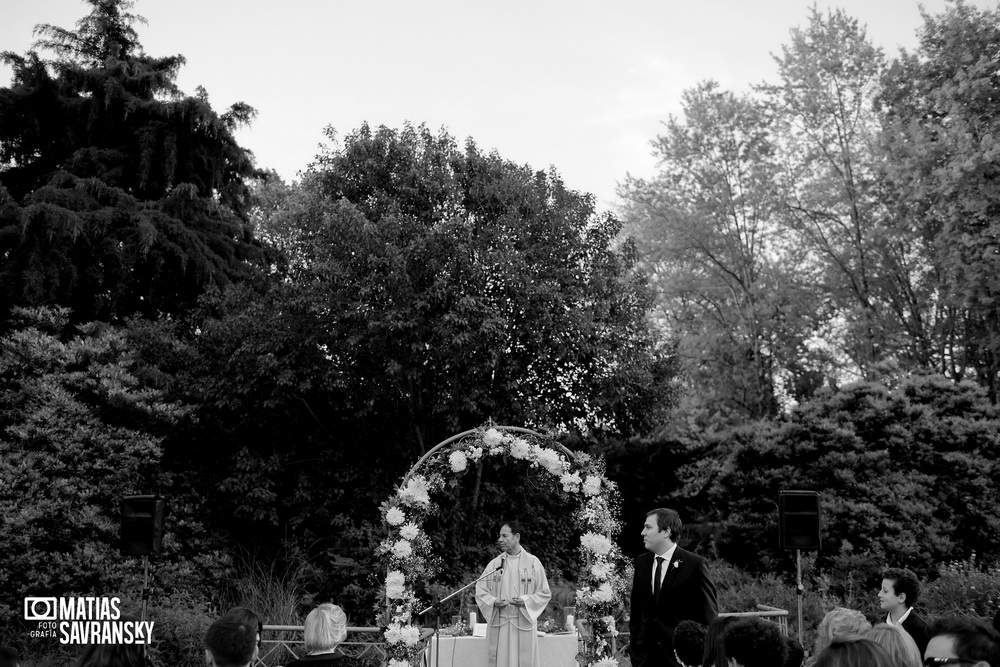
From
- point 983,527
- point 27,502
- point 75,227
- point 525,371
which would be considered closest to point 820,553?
point 983,527

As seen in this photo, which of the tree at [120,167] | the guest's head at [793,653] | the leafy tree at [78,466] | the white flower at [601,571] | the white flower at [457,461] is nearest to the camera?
the guest's head at [793,653]

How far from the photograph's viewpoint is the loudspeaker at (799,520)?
9.23 metres

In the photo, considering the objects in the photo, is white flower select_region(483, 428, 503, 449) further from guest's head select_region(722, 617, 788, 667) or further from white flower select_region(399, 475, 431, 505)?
guest's head select_region(722, 617, 788, 667)

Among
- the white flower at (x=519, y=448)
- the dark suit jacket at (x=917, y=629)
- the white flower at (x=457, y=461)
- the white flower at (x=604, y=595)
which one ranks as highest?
the white flower at (x=519, y=448)

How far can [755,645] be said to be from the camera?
10.4 feet

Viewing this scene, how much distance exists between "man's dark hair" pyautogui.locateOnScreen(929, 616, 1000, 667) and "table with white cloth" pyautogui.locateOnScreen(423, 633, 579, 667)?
296 inches

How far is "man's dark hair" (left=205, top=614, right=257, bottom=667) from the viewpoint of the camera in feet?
12.3

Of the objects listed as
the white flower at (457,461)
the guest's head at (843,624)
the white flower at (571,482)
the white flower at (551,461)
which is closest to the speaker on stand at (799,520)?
the white flower at (571,482)

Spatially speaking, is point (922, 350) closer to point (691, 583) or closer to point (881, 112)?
point (881, 112)

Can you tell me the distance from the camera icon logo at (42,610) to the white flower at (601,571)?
26.3 ft

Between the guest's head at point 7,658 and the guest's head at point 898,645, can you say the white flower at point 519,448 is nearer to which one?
the guest's head at point 898,645

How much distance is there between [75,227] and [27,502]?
16.5 feet

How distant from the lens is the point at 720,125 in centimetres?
2511

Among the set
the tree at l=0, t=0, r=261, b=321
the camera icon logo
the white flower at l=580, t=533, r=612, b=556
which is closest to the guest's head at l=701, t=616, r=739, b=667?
the white flower at l=580, t=533, r=612, b=556
